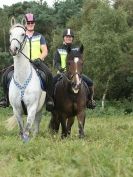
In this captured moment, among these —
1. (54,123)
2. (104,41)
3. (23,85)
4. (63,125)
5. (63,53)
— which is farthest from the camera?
(104,41)

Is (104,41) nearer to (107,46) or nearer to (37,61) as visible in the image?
(107,46)

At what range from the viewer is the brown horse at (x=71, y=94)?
11.5m

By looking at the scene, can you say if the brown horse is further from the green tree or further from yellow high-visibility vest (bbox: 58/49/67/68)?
the green tree

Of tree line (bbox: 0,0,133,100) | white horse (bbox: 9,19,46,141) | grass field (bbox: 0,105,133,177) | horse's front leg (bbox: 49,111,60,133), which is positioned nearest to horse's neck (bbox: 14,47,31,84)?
white horse (bbox: 9,19,46,141)

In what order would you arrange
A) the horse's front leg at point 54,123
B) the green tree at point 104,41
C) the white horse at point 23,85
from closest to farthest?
the white horse at point 23,85 < the horse's front leg at point 54,123 < the green tree at point 104,41

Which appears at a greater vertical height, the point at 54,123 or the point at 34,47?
the point at 34,47

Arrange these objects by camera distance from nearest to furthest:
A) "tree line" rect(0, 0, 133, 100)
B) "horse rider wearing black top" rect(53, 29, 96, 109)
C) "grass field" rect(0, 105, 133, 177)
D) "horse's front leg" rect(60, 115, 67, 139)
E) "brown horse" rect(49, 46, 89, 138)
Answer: "grass field" rect(0, 105, 133, 177)
"brown horse" rect(49, 46, 89, 138)
"horse's front leg" rect(60, 115, 67, 139)
"horse rider wearing black top" rect(53, 29, 96, 109)
"tree line" rect(0, 0, 133, 100)

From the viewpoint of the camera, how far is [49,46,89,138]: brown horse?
11.5 m

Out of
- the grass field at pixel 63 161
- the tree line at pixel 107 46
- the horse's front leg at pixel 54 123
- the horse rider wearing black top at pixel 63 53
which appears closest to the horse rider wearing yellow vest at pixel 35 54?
the horse rider wearing black top at pixel 63 53

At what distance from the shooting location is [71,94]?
12078mm

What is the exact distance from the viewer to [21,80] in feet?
36.4

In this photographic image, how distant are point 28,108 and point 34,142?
1917 millimetres

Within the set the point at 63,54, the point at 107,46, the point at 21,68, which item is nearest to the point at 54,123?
the point at 63,54

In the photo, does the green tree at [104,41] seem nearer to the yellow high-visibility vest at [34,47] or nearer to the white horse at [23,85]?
the yellow high-visibility vest at [34,47]
